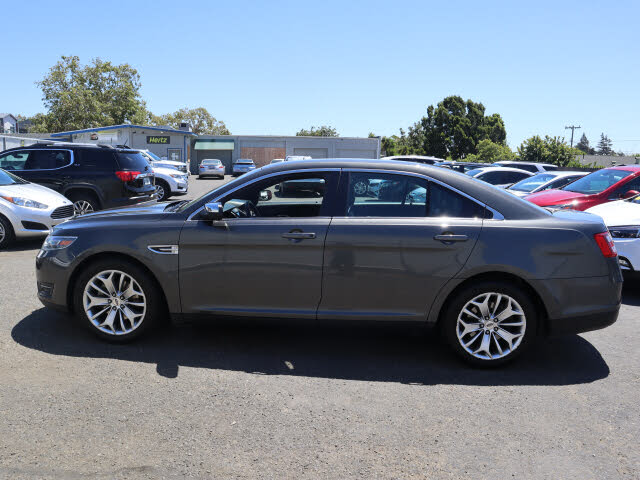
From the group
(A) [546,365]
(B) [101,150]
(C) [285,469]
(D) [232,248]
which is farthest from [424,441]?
(B) [101,150]

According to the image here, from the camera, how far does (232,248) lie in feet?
14.1

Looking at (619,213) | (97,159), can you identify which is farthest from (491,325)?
(97,159)

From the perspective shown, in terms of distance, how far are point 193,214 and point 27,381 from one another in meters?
1.72

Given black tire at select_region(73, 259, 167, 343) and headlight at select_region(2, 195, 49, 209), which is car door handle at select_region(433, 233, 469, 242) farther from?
headlight at select_region(2, 195, 49, 209)

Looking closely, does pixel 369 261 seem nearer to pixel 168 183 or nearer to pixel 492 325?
pixel 492 325

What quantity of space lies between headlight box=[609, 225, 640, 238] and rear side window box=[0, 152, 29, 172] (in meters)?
11.2

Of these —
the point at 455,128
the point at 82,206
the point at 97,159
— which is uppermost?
the point at 455,128

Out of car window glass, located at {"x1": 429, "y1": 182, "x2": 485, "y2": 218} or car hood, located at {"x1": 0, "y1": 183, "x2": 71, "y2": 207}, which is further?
car hood, located at {"x1": 0, "y1": 183, "x2": 71, "y2": 207}

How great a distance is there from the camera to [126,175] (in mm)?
11641

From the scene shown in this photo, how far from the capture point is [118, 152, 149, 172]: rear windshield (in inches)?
461

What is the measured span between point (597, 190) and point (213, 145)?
163 ft

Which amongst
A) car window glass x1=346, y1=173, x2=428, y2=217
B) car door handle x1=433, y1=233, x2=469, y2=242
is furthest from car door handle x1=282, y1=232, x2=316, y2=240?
car door handle x1=433, y1=233, x2=469, y2=242

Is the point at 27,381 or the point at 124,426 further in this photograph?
the point at 27,381

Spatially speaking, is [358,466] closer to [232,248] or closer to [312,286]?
[312,286]
